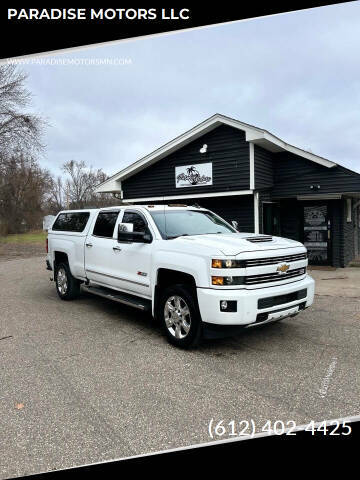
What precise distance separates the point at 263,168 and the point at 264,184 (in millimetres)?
575

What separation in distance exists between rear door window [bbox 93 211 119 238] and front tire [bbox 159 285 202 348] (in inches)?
78.0

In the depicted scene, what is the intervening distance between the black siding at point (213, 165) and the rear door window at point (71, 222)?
6.52 meters

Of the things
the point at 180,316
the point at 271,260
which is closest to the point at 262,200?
the point at 271,260

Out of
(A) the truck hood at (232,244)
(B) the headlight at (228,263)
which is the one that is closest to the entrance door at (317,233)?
(A) the truck hood at (232,244)

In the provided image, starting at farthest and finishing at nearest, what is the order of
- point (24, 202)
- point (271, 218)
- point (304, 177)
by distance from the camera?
1. point (24, 202)
2. point (271, 218)
3. point (304, 177)

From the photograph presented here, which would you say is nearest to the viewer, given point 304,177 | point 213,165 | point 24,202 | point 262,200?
point 304,177

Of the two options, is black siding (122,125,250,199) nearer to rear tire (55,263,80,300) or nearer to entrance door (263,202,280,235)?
entrance door (263,202,280,235)

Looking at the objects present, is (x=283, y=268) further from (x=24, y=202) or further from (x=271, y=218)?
(x=24, y=202)

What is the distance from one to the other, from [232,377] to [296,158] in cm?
1063

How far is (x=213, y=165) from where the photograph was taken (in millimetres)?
13242

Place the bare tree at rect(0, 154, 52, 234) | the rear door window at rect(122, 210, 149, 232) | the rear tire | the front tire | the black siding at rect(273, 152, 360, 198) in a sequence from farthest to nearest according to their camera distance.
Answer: the bare tree at rect(0, 154, 52, 234)
the black siding at rect(273, 152, 360, 198)
the rear tire
the rear door window at rect(122, 210, 149, 232)
the front tire

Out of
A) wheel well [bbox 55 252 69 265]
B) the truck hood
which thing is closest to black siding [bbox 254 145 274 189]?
wheel well [bbox 55 252 69 265]

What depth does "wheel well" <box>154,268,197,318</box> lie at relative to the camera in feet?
15.1

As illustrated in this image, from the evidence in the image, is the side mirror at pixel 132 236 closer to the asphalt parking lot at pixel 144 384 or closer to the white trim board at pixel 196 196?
the asphalt parking lot at pixel 144 384
